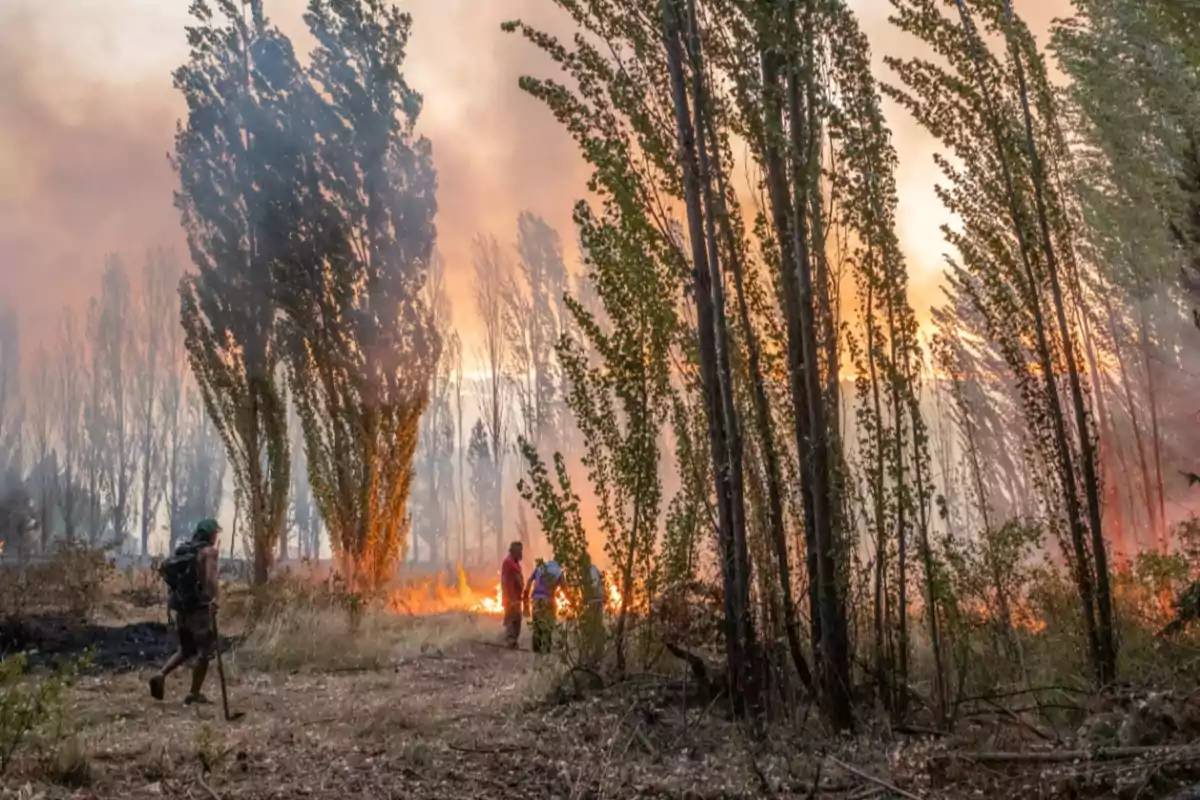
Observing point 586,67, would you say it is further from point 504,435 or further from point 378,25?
point 504,435

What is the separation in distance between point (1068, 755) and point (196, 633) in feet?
20.6

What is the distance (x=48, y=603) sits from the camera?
12883 mm

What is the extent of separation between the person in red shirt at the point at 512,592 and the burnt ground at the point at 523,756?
4.20 meters

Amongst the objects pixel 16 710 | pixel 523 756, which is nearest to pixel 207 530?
pixel 16 710

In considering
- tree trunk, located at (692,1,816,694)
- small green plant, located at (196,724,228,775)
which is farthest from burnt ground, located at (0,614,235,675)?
tree trunk, located at (692,1,816,694)

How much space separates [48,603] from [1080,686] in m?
14.1

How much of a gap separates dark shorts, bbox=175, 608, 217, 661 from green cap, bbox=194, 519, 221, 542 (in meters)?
0.61

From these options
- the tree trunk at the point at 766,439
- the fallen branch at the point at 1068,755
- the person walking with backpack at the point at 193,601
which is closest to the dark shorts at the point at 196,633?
the person walking with backpack at the point at 193,601

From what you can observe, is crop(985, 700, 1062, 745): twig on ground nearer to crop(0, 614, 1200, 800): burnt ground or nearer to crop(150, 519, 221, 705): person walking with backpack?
crop(0, 614, 1200, 800): burnt ground

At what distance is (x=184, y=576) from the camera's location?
683 centimetres

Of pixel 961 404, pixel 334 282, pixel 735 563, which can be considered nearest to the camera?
pixel 735 563

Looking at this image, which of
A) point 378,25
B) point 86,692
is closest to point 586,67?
point 86,692

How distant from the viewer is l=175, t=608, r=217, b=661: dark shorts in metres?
6.74

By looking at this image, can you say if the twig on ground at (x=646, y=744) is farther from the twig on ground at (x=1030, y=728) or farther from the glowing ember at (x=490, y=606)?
the glowing ember at (x=490, y=606)
